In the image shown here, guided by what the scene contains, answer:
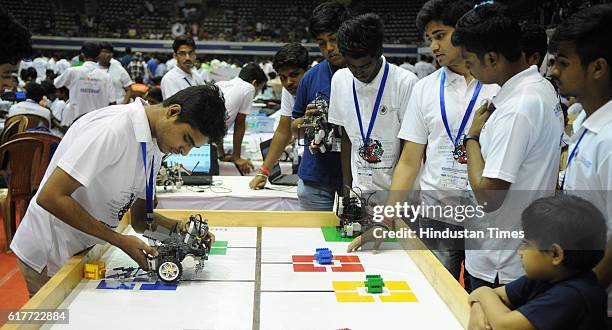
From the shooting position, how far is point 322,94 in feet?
9.73

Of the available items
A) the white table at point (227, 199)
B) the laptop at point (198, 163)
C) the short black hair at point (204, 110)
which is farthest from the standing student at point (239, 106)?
the short black hair at point (204, 110)

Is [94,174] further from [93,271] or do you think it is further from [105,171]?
[93,271]

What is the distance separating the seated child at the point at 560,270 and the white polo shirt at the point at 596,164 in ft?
0.48

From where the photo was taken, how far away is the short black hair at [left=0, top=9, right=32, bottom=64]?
162 cm

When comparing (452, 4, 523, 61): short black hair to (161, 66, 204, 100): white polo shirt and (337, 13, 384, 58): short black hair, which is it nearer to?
(337, 13, 384, 58): short black hair

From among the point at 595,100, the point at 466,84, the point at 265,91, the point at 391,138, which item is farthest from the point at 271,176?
the point at 265,91

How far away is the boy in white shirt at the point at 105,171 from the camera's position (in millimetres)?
1820

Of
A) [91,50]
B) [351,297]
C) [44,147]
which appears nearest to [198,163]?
[44,147]

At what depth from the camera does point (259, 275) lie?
201 cm

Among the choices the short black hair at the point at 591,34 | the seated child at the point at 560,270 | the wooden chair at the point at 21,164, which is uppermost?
the short black hair at the point at 591,34

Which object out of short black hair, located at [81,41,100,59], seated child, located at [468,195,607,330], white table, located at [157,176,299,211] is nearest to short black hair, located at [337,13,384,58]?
seated child, located at [468,195,607,330]

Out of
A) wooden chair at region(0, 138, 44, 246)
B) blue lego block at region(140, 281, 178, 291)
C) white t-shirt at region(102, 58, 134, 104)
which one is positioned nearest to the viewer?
blue lego block at region(140, 281, 178, 291)

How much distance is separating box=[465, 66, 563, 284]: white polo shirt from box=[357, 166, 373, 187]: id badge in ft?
2.53

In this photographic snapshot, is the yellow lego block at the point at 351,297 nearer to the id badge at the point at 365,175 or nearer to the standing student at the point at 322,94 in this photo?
the id badge at the point at 365,175
